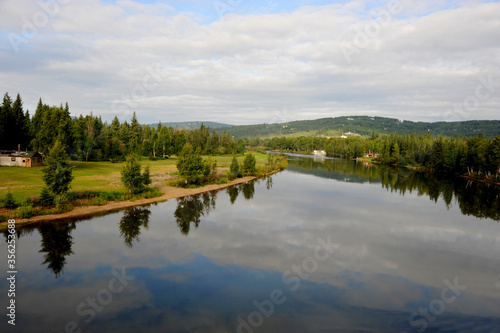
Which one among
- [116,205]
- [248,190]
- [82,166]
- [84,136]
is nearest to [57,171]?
[116,205]

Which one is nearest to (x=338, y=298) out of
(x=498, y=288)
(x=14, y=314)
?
(x=498, y=288)

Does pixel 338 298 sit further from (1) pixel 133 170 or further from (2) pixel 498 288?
(1) pixel 133 170

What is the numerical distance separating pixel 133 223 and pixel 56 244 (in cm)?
705

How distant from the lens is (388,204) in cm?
4269

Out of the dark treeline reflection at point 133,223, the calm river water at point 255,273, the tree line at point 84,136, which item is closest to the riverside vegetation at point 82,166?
the tree line at point 84,136

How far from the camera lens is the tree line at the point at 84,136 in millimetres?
58250

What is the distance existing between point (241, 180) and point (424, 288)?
152ft

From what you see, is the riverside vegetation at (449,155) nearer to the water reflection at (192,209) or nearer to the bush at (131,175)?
the water reflection at (192,209)

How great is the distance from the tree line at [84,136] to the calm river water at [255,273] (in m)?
A: 30.4

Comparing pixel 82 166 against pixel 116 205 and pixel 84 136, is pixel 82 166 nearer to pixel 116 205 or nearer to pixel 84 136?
pixel 84 136

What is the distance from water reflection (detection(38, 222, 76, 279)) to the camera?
19.0m

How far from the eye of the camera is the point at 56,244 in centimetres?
2209

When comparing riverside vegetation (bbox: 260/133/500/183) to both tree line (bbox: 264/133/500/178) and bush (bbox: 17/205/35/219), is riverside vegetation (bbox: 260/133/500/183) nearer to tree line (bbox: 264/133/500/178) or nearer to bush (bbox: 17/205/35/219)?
tree line (bbox: 264/133/500/178)

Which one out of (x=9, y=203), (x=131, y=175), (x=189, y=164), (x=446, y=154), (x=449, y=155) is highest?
(x=446, y=154)
